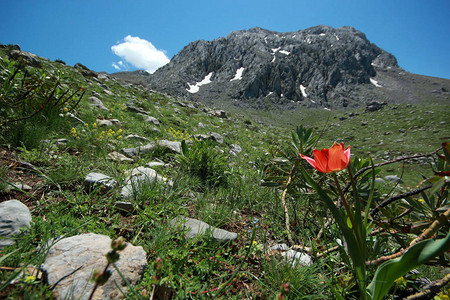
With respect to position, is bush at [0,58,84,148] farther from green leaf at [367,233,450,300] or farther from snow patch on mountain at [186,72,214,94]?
snow patch on mountain at [186,72,214,94]

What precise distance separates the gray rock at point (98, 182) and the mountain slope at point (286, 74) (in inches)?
2740

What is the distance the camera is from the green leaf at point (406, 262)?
28.5 inches

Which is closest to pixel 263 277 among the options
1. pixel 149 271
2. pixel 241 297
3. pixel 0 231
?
pixel 241 297

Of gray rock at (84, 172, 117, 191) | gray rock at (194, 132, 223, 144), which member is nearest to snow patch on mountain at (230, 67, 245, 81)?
gray rock at (194, 132, 223, 144)

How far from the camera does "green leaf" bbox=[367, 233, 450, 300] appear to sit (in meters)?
0.72

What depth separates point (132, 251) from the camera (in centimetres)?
133

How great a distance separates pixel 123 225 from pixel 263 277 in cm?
127

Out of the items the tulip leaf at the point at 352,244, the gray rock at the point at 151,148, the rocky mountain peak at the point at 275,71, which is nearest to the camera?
the tulip leaf at the point at 352,244

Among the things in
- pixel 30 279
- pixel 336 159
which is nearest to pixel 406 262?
pixel 336 159

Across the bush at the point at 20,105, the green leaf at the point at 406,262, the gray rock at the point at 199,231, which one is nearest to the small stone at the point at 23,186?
the bush at the point at 20,105

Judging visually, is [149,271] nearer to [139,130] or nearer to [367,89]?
[139,130]

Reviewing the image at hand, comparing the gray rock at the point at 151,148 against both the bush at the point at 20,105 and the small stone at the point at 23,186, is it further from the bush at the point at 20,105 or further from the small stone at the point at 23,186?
the small stone at the point at 23,186

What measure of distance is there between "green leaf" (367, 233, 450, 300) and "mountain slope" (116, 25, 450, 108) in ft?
233

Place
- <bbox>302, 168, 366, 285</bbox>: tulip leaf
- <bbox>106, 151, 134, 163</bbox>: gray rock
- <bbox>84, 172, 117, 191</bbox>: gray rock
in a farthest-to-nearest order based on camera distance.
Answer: <bbox>106, 151, 134, 163</bbox>: gray rock → <bbox>84, 172, 117, 191</bbox>: gray rock → <bbox>302, 168, 366, 285</bbox>: tulip leaf
